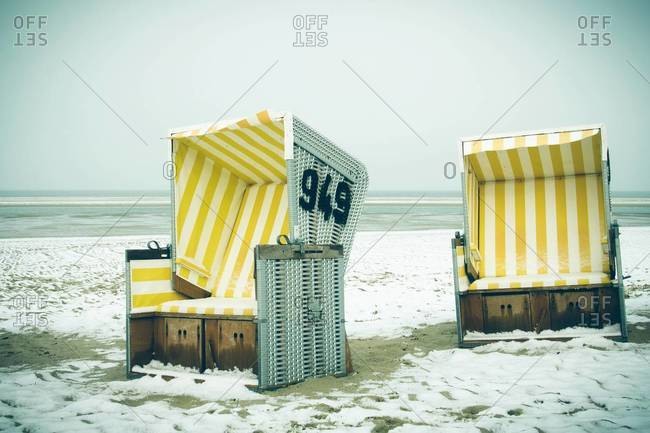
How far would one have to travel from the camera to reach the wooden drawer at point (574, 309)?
574cm

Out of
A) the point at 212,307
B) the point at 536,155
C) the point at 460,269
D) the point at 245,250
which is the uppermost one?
the point at 536,155

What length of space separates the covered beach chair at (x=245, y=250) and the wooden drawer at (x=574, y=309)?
2.07 metres

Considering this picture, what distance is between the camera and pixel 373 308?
27.7ft

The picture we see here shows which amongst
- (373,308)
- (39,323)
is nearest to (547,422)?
(373,308)

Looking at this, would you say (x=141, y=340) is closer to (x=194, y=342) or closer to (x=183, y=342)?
(x=183, y=342)

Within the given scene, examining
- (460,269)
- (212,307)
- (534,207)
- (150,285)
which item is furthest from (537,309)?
(150,285)

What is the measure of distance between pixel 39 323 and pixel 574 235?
6.35 m

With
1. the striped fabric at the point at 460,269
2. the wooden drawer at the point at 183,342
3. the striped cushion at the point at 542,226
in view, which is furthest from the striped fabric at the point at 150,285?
the striped cushion at the point at 542,226

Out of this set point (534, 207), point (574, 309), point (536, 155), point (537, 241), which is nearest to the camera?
point (574, 309)

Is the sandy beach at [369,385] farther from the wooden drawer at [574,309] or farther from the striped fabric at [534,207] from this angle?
the striped fabric at [534,207]

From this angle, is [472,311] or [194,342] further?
[472,311]

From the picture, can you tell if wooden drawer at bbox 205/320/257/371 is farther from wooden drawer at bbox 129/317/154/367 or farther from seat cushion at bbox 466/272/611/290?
seat cushion at bbox 466/272/611/290

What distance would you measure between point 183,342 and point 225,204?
171 cm

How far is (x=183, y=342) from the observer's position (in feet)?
17.1
